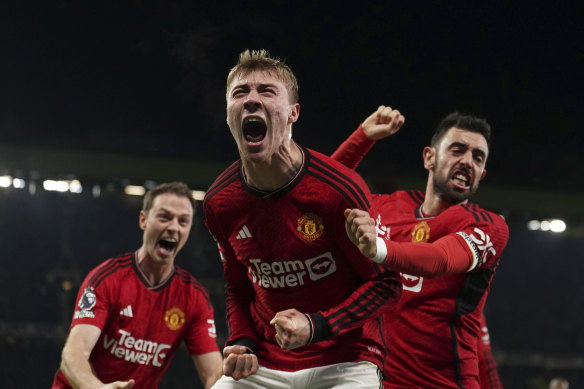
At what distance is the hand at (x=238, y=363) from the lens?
221 cm

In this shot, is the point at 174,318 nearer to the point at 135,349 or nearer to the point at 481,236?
the point at 135,349

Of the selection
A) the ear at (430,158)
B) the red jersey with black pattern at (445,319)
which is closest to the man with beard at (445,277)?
the red jersey with black pattern at (445,319)

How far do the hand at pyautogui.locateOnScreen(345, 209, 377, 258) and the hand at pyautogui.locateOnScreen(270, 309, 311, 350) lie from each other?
0.98ft

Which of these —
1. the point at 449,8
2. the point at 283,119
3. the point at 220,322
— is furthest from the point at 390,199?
the point at 220,322

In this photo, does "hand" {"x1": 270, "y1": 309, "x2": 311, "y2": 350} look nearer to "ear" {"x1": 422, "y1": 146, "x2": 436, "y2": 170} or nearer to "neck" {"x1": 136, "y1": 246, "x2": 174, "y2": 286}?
"ear" {"x1": 422, "y1": 146, "x2": 436, "y2": 170}

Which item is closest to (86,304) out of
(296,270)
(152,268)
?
(152,268)

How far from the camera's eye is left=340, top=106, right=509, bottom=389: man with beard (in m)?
2.76

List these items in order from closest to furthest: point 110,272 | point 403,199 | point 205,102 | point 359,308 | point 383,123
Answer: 1. point 359,308
2. point 383,123
3. point 403,199
4. point 110,272
5. point 205,102

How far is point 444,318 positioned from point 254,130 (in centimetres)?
125

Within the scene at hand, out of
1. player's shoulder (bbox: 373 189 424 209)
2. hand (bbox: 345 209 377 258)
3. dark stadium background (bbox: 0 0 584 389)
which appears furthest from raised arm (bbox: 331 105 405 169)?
dark stadium background (bbox: 0 0 584 389)

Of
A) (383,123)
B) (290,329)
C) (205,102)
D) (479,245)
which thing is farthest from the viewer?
(205,102)

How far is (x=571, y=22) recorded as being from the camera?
288 inches

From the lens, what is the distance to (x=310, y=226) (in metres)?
2.19

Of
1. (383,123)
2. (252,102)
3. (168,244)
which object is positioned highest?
(383,123)
